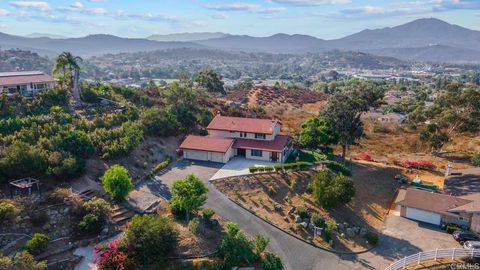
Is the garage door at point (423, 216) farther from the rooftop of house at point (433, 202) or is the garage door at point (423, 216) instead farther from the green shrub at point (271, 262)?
the green shrub at point (271, 262)

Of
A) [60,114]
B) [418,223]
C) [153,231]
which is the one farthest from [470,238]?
[60,114]

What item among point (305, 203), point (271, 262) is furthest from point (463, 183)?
point (271, 262)

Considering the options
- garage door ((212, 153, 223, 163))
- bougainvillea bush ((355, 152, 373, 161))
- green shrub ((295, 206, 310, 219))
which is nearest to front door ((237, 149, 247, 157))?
garage door ((212, 153, 223, 163))

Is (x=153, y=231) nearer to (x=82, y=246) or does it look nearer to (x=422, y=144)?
(x=82, y=246)

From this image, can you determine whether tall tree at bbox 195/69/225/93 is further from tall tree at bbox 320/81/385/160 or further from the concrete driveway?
the concrete driveway

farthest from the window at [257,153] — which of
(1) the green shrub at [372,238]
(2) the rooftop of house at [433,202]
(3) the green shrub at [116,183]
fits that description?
(3) the green shrub at [116,183]

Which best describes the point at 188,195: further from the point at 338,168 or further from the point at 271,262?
the point at 338,168
